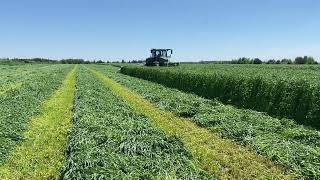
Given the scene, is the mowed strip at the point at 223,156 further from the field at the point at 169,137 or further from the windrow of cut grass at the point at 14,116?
the windrow of cut grass at the point at 14,116

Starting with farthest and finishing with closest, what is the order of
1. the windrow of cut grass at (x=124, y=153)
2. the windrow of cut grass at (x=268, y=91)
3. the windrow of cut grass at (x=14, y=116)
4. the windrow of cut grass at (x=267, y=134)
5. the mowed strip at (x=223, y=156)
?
1. the windrow of cut grass at (x=268, y=91)
2. the windrow of cut grass at (x=14, y=116)
3. the windrow of cut grass at (x=267, y=134)
4. the mowed strip at (x=223, y=156)
5. the windrow of cut grass at (x=124, y=153)

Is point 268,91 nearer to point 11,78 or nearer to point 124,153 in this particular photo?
point 124,153

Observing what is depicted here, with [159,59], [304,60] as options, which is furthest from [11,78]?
[304,60]

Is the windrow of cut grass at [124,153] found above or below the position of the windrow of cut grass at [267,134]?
above

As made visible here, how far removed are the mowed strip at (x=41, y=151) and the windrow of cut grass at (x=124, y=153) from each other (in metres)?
0.37

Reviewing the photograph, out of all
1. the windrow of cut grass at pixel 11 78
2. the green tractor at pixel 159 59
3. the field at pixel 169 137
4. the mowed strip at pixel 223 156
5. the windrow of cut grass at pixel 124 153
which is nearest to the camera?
the windrow of cut grass at pixel 124 153

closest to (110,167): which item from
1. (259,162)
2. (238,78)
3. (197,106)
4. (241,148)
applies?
(259,162)

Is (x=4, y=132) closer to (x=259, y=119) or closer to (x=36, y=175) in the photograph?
(x=36, y=175)

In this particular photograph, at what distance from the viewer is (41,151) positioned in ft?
33.7

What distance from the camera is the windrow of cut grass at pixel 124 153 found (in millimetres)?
7859

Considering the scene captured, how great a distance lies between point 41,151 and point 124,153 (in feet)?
7.75

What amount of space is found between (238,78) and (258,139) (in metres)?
9.98

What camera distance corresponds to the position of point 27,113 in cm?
1541

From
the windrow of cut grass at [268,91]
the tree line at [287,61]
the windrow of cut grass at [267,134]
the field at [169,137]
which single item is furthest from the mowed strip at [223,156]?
the tree line at [287,61]
